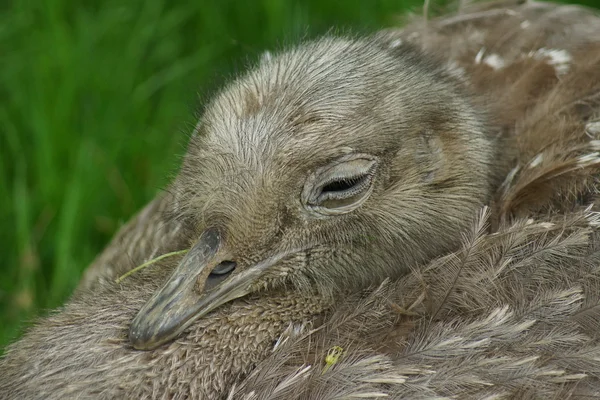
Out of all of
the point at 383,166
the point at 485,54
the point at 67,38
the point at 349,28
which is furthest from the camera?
the point at 67,38

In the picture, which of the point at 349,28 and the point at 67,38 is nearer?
the point at 349,28

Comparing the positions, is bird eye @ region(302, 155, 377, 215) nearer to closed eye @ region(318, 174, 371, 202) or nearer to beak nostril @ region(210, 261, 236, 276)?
closed eye @ region(318, 174, 371, 202)

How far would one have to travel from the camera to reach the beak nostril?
8.90 ft

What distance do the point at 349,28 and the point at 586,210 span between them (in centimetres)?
102

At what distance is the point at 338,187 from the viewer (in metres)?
2.75

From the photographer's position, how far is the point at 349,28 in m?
3.38

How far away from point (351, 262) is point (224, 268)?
35 cm

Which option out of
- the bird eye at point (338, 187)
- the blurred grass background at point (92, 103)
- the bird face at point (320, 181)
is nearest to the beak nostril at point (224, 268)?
the bird face at point (320, 181)

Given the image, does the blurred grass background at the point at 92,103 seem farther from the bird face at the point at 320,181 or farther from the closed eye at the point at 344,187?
the closed eye at the point at 344,187

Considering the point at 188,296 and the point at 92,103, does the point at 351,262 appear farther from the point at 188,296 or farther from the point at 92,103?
the point at 92,103

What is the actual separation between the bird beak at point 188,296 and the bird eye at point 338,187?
19 cm

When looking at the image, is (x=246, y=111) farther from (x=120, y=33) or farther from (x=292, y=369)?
(x=120, y=33)

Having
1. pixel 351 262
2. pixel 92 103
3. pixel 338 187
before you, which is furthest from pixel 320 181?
pixel 92 103

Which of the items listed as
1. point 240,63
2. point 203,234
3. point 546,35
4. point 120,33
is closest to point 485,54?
point 546,35
